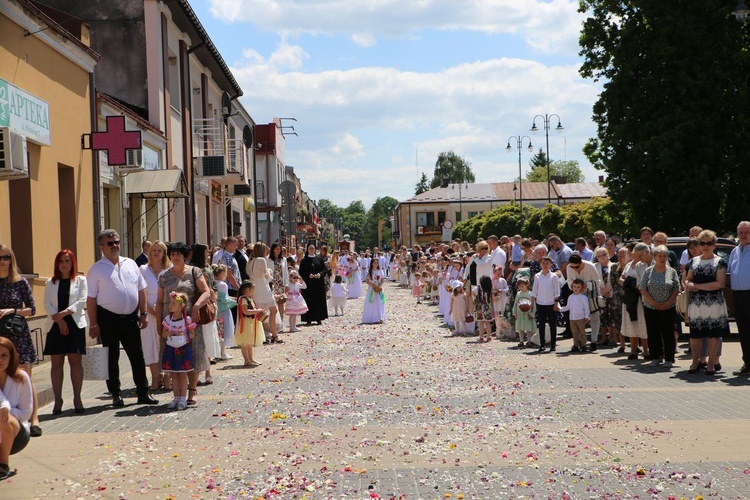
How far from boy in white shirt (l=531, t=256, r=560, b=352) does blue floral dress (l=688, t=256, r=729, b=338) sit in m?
3.47

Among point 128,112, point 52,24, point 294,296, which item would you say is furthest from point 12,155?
point 294,296

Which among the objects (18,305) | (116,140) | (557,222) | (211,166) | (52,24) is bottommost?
(18,305)

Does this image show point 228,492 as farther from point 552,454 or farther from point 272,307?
point 272,307

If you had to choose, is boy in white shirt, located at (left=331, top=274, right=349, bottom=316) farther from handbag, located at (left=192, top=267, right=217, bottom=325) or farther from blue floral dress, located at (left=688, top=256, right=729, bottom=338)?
handbag, located at (left=192, top=267, right=217, bottom=325)

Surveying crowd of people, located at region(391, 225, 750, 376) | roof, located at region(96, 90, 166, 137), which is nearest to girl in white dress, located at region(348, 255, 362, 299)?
roof, located at region(96, 90, 166, 137)

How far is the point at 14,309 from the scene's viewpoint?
375 inches

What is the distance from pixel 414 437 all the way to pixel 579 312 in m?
7.98

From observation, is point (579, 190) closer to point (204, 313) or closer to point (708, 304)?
point (708, 304)

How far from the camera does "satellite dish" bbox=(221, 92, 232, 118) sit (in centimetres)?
3766

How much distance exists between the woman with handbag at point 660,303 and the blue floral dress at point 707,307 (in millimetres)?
699

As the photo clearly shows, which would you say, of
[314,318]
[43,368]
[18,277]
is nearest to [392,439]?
[18,277]

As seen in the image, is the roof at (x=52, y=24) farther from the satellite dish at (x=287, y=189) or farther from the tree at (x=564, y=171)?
the tree at (x=564, y=171)

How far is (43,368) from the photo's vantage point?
14336mm

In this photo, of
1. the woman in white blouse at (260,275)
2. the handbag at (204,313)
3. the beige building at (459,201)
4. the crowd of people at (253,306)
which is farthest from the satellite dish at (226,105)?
the beige building at (459,201)
